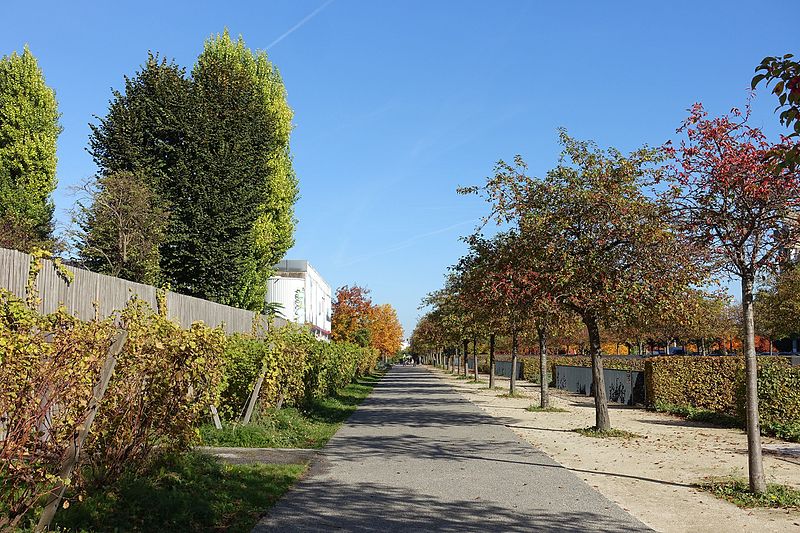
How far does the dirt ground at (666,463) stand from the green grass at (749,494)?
0.18 metres

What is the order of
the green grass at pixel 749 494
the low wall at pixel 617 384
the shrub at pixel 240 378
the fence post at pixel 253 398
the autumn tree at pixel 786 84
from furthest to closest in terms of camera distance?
the low wall at pixel 617 384, the shrub at pixel 240 378, the fence post at pixel 253 398, the green grass at pixel 749 494, the autumn tree at pixel 786 84

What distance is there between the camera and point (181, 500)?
7.05 meters

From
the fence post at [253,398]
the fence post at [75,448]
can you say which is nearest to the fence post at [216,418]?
the fence post at [253,398]

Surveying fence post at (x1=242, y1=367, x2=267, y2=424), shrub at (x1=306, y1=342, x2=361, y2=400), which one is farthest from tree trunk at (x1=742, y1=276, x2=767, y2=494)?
shrub at (x1=306, y1=342, x2=361, y2=400)

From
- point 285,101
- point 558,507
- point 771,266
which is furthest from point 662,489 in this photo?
point 285,101

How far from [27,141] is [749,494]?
33850 millimetres

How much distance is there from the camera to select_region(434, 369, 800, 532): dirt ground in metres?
7.32

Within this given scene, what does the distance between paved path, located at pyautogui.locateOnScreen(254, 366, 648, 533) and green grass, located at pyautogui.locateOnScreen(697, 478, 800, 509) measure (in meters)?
1.45

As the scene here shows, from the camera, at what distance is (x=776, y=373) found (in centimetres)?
1506

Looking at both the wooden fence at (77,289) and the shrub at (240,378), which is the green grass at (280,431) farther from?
the wooden fence at (77,289)

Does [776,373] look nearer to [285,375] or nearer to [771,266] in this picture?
[771,266]

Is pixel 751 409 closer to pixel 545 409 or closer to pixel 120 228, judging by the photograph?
pixel 545 409

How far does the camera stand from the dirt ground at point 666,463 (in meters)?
7.32

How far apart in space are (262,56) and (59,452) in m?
42.1
